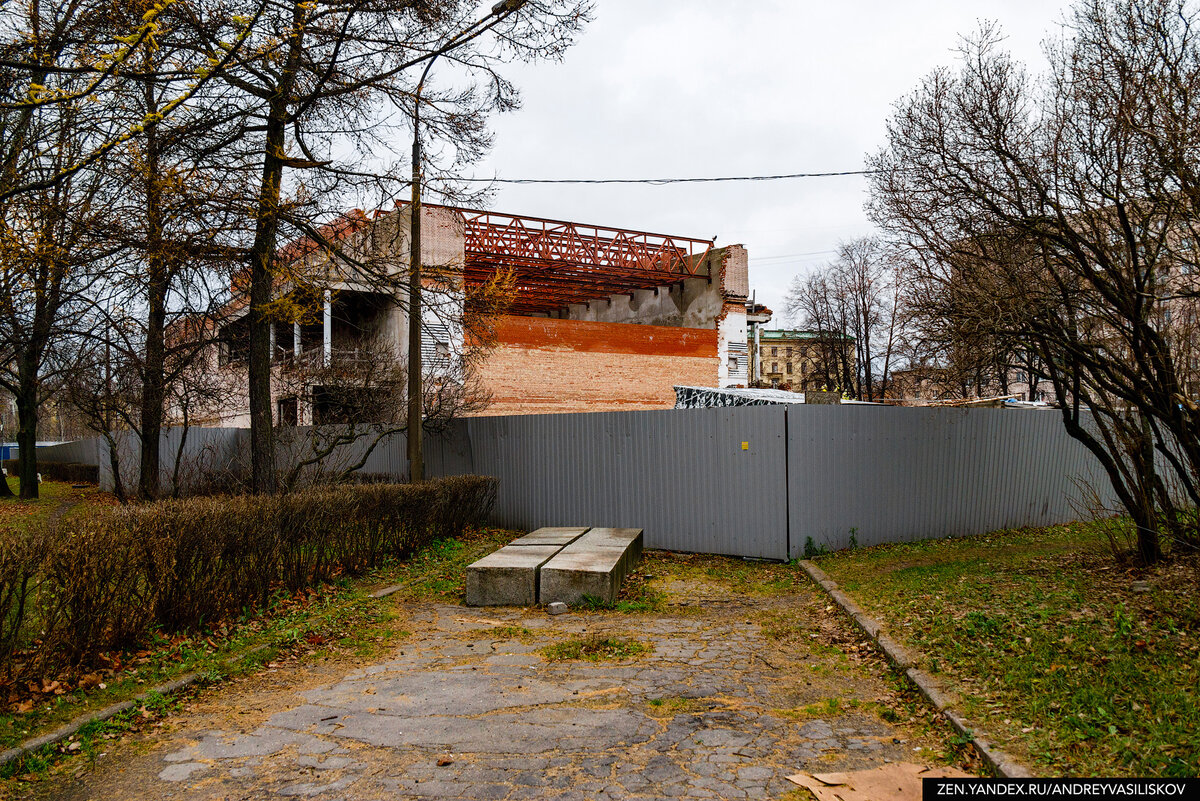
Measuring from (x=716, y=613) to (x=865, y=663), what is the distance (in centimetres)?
213

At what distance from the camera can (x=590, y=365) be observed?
33.0 m

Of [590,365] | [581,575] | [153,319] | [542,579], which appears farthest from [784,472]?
[590,365]

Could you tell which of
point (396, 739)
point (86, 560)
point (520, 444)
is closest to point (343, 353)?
point (520, 444)

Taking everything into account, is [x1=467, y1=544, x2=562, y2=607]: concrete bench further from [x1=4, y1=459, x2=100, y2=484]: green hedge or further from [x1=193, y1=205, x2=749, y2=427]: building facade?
[x1=4, y1=459, x2=100, y2=484]: green hedge

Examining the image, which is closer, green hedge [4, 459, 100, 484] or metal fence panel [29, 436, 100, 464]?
green hedge [4, 459, 100, 484]

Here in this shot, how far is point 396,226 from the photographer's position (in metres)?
12.9

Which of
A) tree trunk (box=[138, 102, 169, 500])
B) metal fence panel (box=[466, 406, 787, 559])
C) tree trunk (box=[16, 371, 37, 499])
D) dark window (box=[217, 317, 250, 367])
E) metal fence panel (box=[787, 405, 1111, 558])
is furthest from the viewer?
tree trunk (box=[16, 371, 37, 499])

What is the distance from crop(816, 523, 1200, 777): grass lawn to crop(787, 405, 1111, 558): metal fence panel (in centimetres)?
155

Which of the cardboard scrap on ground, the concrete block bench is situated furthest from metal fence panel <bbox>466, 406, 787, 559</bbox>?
the cardboard scrap on ground

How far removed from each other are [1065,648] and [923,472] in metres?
7.16

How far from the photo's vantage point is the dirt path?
405cm

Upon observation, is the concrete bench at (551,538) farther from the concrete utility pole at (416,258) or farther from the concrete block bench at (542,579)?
the concrete utility pole at (416,258)

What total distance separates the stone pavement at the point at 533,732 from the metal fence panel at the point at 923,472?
4583mm

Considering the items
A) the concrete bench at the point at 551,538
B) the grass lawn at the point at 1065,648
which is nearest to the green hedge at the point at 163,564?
the concrete bench at the point at 551,538
